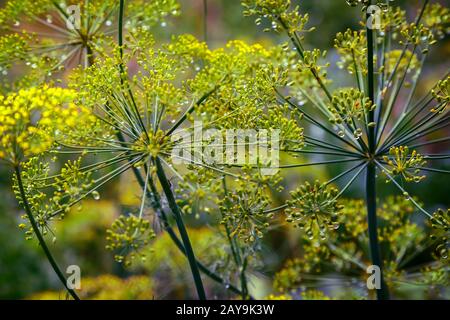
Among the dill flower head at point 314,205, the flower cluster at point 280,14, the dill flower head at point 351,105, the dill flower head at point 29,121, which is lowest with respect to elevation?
the dill flower head at point 314,205

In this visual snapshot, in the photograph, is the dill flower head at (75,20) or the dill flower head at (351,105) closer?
the dill flower head at (351,105)

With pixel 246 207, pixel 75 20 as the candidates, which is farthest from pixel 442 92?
pixel 75 20

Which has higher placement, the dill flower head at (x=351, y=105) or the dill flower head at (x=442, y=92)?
the dill flower head at (x=442, y=92)

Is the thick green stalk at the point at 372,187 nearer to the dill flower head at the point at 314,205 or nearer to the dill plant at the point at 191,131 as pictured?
the dill plant at the point at 191,131

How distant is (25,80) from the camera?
2.47 m

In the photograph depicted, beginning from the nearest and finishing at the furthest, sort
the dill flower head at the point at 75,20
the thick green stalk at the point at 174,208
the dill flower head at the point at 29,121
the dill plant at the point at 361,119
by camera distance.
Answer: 1. the dill flower head at the point at 29,121
2. the dill plant at the point at 361,119
3. the thick green stalk at the point at 174,208
4. the dill flower head at the point at 75,20

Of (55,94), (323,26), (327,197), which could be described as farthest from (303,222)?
(323,26)

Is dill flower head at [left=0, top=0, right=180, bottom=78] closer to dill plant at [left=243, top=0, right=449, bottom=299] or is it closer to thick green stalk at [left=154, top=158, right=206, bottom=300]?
dill plant at [left=243, top=0, right=449, bottom=299]

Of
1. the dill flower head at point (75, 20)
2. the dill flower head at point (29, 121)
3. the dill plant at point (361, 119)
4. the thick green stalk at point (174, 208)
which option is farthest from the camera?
the dill flower head at point (75, 20)

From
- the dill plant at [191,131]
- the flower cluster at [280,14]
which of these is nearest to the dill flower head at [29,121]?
the dill plant at [191,131]

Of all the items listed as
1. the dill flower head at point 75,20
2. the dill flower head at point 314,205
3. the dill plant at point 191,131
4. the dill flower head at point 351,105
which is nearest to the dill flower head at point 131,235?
the dill plant at point 191,131

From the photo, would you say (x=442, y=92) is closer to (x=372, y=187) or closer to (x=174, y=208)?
(x=372, y=187)

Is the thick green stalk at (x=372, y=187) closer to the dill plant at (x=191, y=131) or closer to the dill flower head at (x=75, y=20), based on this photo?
the dill plant at (x=191, y=131)

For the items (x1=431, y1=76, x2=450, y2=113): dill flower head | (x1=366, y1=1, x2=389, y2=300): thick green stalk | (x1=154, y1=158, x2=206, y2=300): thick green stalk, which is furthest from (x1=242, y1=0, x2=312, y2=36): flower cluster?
(x1=154, y1=158, x2=206, y2=300): thick green stalk
